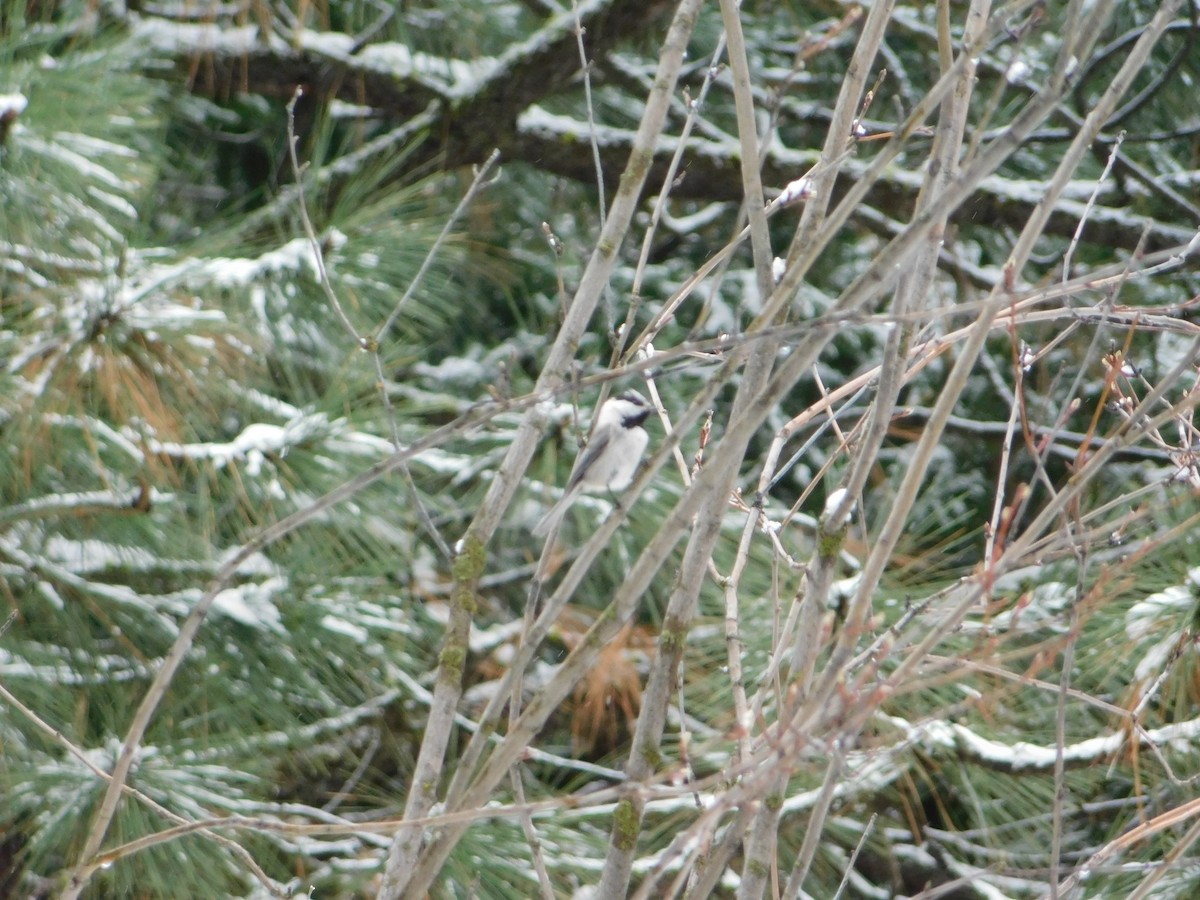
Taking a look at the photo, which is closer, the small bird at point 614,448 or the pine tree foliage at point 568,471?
the pine tree foliage at point 568,471

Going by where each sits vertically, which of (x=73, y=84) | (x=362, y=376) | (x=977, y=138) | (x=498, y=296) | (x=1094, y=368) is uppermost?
(x=977, y=138)

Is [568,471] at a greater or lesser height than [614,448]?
lesser

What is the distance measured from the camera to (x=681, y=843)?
775 millimetres

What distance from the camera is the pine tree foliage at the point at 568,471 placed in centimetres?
90

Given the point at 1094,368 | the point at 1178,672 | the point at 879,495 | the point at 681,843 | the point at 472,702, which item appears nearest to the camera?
the point at 681,843

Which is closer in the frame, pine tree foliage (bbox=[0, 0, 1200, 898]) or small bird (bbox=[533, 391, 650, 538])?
pine tree foliage (bbox=[0, 0, 1200, 898])

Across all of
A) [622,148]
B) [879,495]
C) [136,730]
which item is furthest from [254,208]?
[136,730]

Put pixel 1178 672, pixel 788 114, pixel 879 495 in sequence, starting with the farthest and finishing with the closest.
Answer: pixel 879 495 < pixel 788 114 < pixel 1178 672

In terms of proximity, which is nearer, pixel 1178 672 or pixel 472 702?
pixel 1178 672

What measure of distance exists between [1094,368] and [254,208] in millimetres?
2287

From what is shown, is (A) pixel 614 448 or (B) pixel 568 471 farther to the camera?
(B) pixel 568 471

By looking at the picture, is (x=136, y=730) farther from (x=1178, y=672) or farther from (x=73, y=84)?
(x=1178, y=672)

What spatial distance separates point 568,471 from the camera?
7.04 feet

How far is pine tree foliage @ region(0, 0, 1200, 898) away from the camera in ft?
2.94
